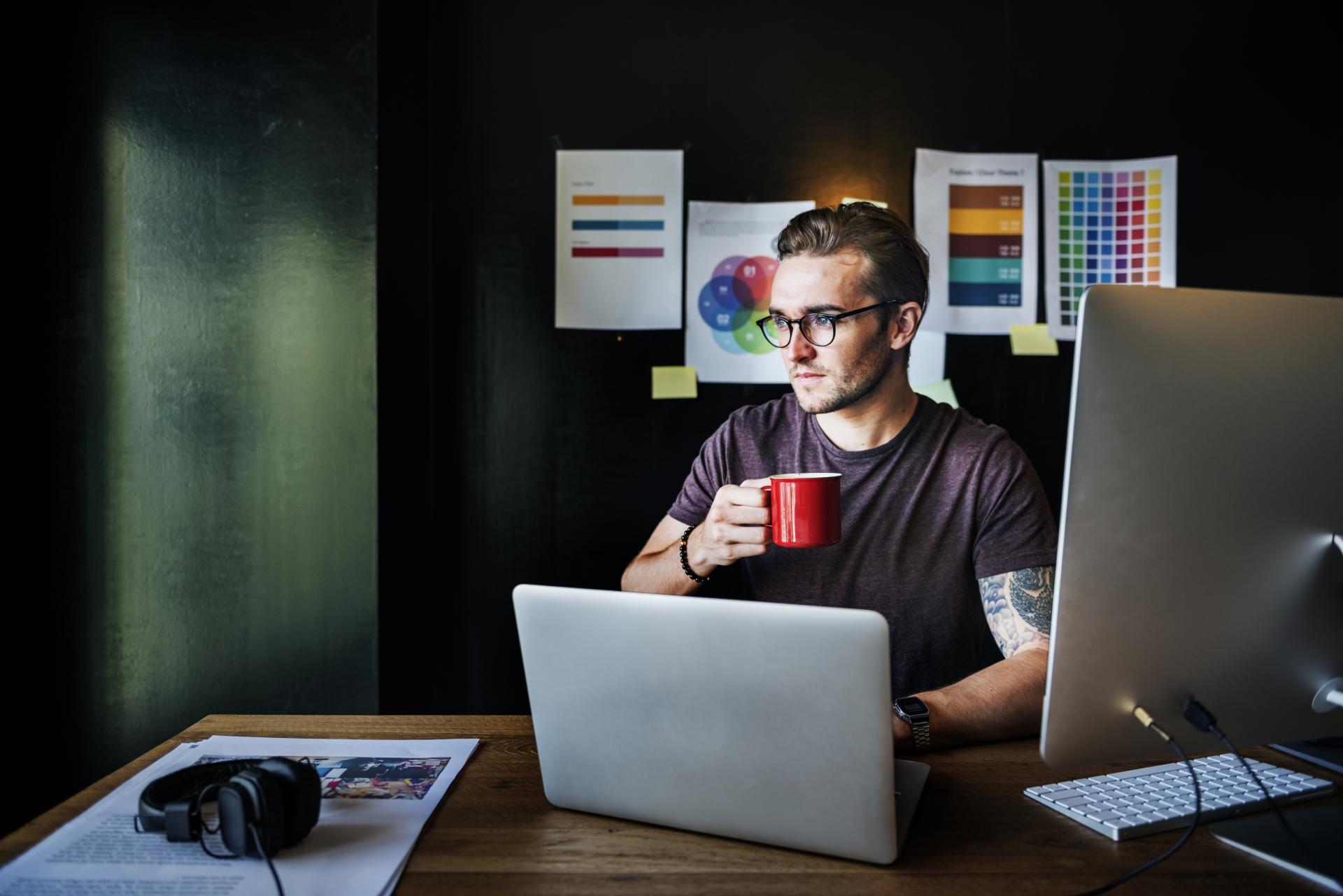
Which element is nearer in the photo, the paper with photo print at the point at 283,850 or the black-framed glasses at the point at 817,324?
the paper with photo print at the point at 283,850

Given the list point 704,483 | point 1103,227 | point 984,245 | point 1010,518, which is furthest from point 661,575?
point 1103,227

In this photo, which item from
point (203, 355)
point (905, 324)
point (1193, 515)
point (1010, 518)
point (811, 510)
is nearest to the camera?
point (1193, 515)

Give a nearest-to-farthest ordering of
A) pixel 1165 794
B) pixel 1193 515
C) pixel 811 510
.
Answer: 1. pixel 1193 515
2. pixel 1165 794
3. pixel 811 510

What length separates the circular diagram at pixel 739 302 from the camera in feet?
7.14

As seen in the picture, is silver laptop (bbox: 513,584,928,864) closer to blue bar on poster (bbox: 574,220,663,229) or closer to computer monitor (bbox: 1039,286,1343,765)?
computer monitor (bbox: 1039,286,1343,765)

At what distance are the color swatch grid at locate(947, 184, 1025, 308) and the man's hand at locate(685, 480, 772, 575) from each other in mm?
1170

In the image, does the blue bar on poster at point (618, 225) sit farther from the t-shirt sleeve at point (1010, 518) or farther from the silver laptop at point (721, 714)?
the silver laptop at point (721, 714)

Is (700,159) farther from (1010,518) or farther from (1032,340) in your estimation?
(1010,518)

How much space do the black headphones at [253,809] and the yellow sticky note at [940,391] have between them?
1.75 metres

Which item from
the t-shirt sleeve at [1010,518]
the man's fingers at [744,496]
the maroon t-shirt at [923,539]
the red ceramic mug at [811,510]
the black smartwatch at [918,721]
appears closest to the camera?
the black smartwatch at [918,721]

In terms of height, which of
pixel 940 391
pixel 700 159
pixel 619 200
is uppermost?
pixel 700 159

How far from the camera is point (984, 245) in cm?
220

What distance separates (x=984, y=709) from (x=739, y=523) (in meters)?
0.42

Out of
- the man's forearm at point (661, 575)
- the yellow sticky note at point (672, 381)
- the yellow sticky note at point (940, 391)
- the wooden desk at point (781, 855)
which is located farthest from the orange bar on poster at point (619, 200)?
the wooden desk at point (781, 855)
